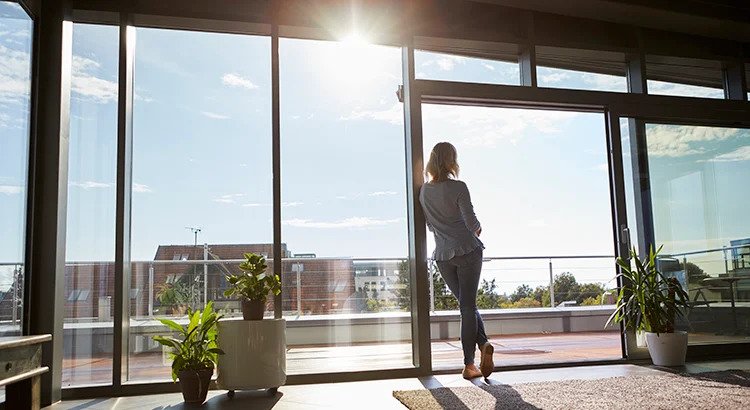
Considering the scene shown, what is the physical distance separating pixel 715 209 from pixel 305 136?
3.26 meters

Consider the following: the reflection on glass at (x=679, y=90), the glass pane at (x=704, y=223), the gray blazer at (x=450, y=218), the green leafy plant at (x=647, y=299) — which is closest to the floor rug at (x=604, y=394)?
the green leafy plant at (x=647, y=299)

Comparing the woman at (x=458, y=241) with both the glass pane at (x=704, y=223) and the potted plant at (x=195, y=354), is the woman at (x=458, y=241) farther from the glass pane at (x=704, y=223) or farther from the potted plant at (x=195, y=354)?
the glass pane at (x=704, y=223)

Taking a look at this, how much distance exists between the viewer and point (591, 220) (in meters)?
6.69

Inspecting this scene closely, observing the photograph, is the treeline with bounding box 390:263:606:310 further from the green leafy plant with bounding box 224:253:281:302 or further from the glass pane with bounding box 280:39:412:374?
the green leafy plant with bounding box 224:253:281:302

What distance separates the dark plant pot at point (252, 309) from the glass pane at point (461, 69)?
1902mm

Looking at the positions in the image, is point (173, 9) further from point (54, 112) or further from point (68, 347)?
point (68, 347)

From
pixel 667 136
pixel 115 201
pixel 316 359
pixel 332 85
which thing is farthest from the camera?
pixel 667 136

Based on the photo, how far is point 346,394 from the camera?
3305 mm

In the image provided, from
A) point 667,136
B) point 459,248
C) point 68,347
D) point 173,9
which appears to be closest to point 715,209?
point 667,136

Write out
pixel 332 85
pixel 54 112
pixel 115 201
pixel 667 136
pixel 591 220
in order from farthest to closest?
1. pixel 591 220
2. pixel 667 136
3. pixel 332 85
4. pixel 115 201
5. pixel 54 112

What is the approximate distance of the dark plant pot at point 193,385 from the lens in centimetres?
311

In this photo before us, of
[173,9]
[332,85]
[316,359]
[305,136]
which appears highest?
[173,9]

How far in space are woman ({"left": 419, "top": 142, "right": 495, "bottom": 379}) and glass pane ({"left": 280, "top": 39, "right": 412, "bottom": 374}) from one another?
33cm

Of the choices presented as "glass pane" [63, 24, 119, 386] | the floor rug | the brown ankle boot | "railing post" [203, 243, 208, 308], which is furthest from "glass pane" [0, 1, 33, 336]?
the brown ankle boot
